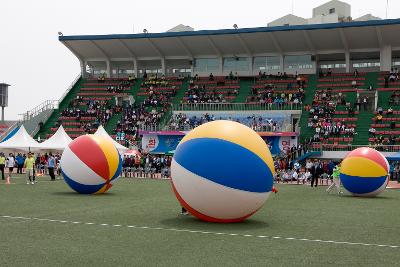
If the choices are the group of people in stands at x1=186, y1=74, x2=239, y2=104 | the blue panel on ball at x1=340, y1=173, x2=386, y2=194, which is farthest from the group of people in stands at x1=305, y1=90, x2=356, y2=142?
the blue panel on ball at x1=340, y1=173, x2=386, y2=194

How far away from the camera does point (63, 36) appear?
184 ft

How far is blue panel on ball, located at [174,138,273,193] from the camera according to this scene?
1137 centimetres

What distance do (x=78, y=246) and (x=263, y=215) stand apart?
6.01 meters

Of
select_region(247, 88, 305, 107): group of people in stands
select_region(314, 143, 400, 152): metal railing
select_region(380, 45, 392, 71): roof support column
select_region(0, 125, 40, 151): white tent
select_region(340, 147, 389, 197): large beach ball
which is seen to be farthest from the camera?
select_region(380, 45, 392, 71): roof support column

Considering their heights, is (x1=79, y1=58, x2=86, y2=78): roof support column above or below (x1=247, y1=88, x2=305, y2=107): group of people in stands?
above

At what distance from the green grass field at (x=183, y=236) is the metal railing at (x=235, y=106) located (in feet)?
97.8

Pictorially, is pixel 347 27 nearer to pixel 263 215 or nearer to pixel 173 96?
pixel 173 96

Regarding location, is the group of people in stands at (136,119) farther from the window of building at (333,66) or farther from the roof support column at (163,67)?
the window of building at (333,66)

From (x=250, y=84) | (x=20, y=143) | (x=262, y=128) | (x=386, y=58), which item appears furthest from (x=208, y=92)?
(x=20, y=143)

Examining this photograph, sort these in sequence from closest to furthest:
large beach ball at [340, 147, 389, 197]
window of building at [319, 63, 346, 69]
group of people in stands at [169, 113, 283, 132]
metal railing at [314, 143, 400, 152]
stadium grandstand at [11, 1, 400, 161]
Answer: large beach ball at [340, 147, 389, 197] < metal railing at [314, 143, 400, 152] < group of people in stands at [169, 113, 283, 132] < stadium grandstand at [11, 1, 400, 161] < window of building at [319, 63, 346, 69]

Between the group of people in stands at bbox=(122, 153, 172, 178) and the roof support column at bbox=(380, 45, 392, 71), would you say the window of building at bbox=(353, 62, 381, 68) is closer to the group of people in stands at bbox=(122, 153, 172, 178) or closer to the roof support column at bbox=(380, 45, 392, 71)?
the roof support column at bbox=(380, 45, 392, 71)

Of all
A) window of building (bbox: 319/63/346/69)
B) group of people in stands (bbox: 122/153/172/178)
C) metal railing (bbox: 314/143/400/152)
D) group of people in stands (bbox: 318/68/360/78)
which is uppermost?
window of building (bbox: 319/63/346/69)

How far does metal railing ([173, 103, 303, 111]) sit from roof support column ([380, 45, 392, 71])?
901 centimetres

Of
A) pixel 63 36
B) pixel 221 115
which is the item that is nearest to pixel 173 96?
pixel 221 115
